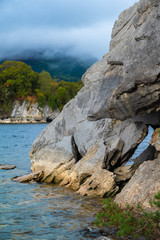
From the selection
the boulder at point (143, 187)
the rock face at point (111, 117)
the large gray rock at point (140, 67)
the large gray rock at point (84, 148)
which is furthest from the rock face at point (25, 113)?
the boulder at point (143, 187)

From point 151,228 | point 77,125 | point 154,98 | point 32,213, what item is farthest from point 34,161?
point 151,228

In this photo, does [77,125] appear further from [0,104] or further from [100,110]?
[0,104]

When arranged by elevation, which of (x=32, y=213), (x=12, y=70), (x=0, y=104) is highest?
(x=12, y=70)

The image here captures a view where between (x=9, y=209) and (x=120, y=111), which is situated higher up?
(x=120, y=111)

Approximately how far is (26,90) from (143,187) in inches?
4331

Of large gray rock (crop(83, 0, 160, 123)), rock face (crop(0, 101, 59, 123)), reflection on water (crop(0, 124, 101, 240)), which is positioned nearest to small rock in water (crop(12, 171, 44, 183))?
reflection on water (crop(0, 124, 101, 240))

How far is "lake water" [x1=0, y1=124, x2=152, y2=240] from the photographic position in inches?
380

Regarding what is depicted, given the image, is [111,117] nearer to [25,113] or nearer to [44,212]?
[44,212]

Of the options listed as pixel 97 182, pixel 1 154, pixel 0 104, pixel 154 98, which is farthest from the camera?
pixel 0 104

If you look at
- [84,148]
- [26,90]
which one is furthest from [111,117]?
→ [26,90]

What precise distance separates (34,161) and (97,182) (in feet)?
21.8

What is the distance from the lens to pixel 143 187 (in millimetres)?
11070

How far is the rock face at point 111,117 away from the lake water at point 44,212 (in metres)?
1.42

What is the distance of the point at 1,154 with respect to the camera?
32000 mm
